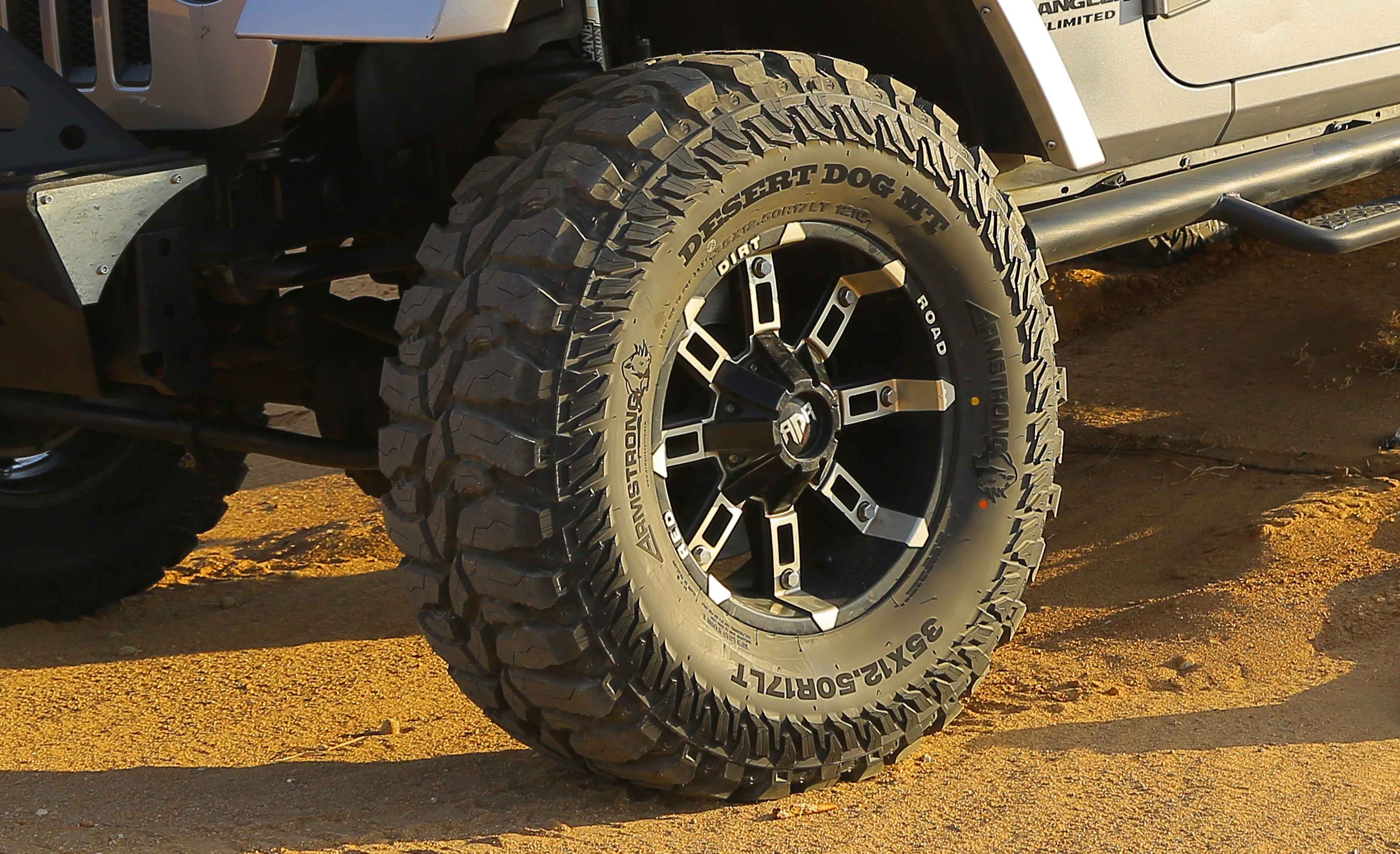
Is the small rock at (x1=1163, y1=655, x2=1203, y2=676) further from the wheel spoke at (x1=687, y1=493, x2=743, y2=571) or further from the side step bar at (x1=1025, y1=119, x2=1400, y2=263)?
the wheel spoke at (x1=687, y1=493, x2=743, y2=571)

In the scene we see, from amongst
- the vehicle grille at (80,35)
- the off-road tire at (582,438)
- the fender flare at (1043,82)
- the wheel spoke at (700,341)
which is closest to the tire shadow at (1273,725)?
the off-road tire at (582,438)

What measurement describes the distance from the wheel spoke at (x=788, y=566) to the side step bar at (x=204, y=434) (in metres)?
0.98

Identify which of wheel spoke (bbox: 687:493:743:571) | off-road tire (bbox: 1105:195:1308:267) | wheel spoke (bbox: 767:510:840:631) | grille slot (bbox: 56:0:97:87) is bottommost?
off-road tire (bbox: 1105:195:1308:267)

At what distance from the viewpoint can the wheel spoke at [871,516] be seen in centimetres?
303

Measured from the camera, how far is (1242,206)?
12.4 feet

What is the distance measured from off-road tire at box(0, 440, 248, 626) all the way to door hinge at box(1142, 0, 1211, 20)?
2.69 m

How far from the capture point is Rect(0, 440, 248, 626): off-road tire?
166 inches

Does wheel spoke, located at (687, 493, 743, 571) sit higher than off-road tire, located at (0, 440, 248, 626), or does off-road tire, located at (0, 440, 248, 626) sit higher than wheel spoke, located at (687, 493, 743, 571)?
wheel spoke, located at (687, 493, 743, 571)

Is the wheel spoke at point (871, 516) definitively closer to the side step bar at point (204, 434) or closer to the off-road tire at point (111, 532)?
the side step bar at point (204, 434)

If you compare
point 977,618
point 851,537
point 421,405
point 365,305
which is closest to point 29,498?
point 365,305

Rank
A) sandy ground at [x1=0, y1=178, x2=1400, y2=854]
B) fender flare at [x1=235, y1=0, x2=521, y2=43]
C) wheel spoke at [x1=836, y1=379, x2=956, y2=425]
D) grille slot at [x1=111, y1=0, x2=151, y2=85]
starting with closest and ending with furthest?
fender flare at [x1=235, y1=0, x2=521, y2=43] < sandy ground at [x1=0, y1=178, x2=1400, y2=854] < grille slot at [x1=111, y1=0, x2=151, y2=85] < wheel spoke at [x1=836, y1=379, x2=956, y2=425]

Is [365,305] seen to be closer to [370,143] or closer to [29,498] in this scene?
[370,143]

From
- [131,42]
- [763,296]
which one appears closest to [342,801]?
[763,296]

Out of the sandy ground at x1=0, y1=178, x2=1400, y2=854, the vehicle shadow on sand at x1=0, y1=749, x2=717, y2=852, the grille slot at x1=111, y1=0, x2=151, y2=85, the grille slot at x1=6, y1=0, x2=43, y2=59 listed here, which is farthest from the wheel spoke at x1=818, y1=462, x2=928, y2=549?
the grille slot at x1=6, y1=0, x2=43, y2=59
